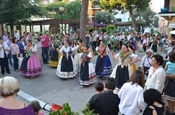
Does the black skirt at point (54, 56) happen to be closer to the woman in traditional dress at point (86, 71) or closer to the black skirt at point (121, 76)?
the woman in traditional dress at point (86, 71)

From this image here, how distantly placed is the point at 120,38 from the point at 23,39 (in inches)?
399

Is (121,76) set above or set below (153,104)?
below

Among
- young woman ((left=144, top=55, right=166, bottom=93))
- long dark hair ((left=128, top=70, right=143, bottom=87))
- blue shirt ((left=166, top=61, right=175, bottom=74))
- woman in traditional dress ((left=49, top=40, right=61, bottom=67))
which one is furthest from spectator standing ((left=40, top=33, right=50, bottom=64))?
long dark hair ((left=128, top=70, right=143, bottom=87))

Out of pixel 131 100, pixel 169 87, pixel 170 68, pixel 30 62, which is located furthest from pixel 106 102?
pixel 30 62

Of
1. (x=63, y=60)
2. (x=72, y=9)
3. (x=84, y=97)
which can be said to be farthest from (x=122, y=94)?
(x=72, y=9)

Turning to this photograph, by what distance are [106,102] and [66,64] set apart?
20.5ft

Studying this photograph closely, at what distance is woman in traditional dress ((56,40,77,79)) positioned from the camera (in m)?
9.87

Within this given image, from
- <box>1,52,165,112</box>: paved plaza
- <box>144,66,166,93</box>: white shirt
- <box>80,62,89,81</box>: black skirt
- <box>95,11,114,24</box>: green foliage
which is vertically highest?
<box>95,11,114,24</box>: green foliage

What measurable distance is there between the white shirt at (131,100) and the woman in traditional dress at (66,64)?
236 inches

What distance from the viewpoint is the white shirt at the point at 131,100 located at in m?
3.94

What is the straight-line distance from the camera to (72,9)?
40812mm

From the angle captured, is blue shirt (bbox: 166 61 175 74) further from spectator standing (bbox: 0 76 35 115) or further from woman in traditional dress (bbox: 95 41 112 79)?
woman in traditional dress (bbox: 95 41 112 79)

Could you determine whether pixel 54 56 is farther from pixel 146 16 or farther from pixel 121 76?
pixel 146 16

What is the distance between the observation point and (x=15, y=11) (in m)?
19.2
